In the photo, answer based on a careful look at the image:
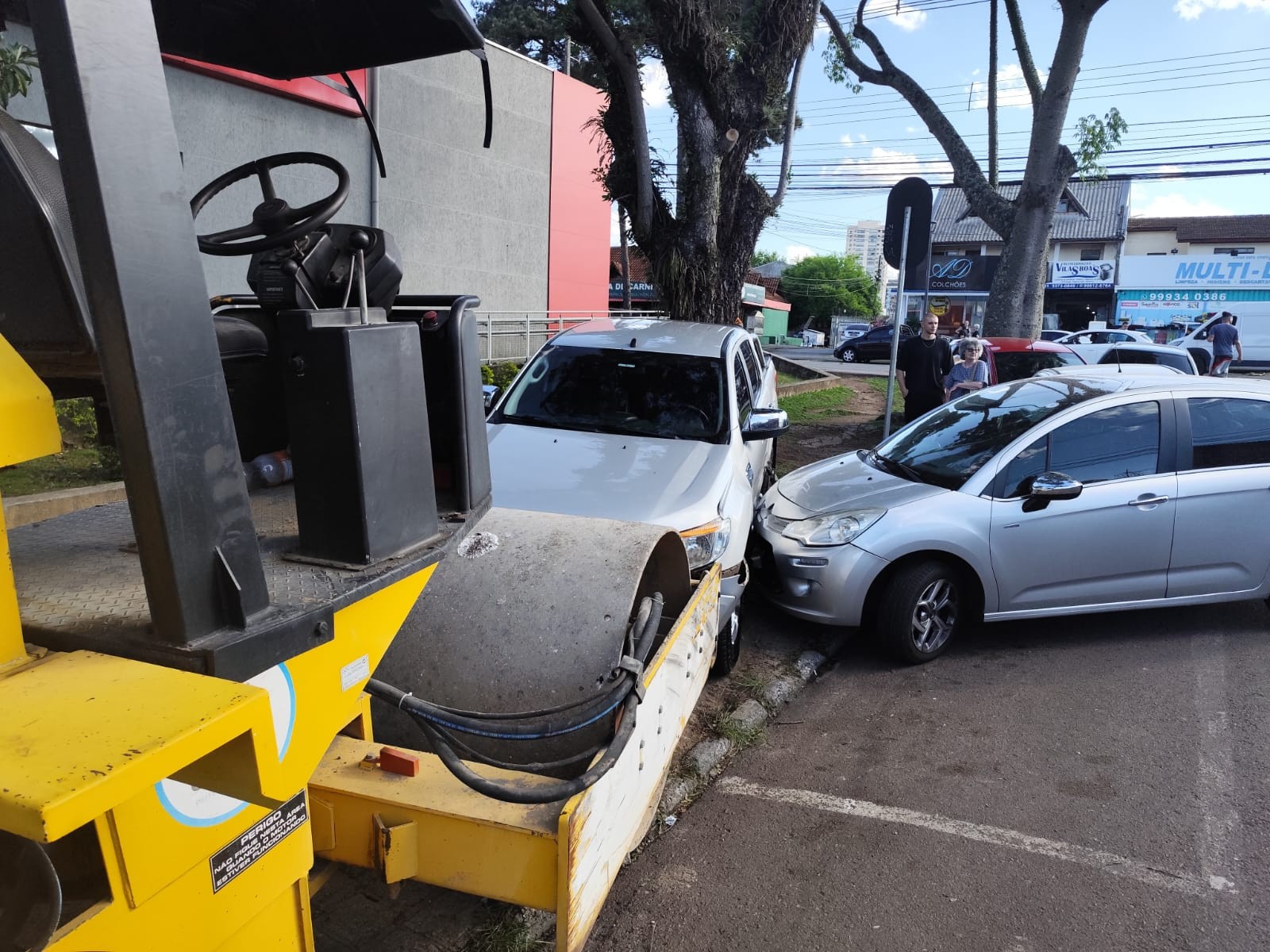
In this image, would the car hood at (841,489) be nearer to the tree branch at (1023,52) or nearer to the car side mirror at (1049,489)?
the car side mirror at (1049,489)

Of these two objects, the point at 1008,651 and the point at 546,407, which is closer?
the point at 1008,651

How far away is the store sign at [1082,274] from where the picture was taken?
42906 millimetres

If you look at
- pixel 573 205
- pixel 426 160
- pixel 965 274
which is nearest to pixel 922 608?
pixel 426 160

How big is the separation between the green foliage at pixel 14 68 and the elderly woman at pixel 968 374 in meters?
8.29

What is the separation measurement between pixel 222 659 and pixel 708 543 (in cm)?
323

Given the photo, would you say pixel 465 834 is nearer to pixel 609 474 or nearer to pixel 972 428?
pixel 609 474

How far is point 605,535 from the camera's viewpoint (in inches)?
124

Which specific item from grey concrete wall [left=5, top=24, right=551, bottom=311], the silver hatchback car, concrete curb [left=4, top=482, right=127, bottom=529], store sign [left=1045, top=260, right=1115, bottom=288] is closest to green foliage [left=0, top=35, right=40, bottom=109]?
concrete curb [left=4, top=482, right=127, bottom=529]

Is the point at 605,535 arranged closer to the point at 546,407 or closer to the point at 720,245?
the point at 546,407

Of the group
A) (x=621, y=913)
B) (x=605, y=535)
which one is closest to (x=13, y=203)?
(x=605, y=535)

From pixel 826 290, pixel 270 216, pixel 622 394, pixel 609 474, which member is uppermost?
pixel 270 216

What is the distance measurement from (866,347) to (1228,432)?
3176 centimetres

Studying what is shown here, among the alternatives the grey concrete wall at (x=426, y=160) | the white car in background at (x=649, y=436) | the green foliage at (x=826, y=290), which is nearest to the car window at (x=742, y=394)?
the white car in background at (x=649, y=436)

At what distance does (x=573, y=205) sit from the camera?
18094mm
